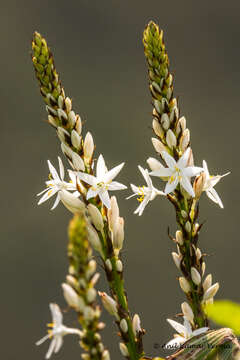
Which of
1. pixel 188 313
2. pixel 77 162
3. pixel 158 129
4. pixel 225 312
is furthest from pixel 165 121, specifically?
pixel 225 312

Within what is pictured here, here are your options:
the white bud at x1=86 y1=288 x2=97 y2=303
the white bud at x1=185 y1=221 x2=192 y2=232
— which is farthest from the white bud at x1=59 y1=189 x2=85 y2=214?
the white bud at x1=86 y1=288 x2=97 y2=303

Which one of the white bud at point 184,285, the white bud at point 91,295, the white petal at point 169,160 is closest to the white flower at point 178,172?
the white petal at point 169,160

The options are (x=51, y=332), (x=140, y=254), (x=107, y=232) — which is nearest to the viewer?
(x=51, y=332)

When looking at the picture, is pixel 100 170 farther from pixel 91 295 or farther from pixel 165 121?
pixel 91 295

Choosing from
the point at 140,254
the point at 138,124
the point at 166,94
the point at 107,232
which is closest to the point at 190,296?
the point at 107,232

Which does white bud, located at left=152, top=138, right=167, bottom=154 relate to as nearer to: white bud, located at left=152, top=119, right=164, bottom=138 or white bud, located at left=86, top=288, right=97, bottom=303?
white bud, located at left=152, top=119, right=164, bottom=138

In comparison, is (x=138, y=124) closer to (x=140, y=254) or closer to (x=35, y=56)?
(x=140, y=254)

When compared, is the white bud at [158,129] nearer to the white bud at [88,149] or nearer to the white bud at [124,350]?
the white bud at [88,149]
